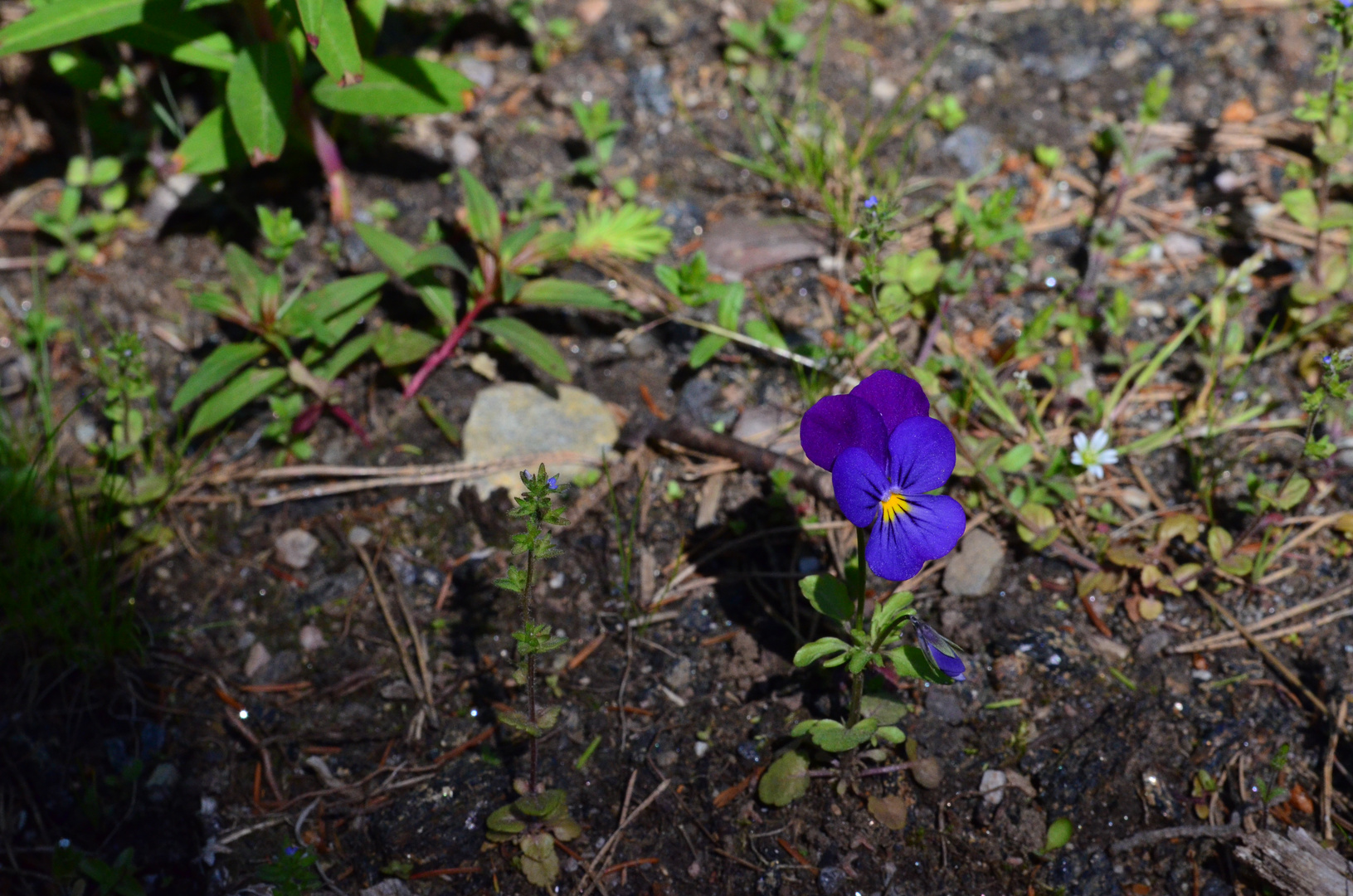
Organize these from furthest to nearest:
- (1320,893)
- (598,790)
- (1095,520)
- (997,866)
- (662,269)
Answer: (662,269)
(1095,520)
(598,790)
(997,866)
(1320,893)

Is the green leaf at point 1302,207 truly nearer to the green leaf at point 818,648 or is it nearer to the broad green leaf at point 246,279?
the green leaf at point 818,648

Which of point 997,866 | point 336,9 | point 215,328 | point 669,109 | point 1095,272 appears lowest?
point 997,866

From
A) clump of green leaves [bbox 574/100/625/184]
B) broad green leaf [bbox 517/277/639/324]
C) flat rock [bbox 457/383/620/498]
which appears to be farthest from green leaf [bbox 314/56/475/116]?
flat rock [bbox 457/383/620/498]

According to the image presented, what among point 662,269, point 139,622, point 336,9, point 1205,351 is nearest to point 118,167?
point 336,9

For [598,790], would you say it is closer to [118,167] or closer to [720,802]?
[720,802]

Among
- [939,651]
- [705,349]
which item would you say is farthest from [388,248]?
[939,651]
